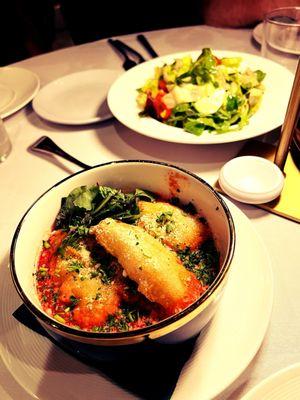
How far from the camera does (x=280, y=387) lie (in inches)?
25.5

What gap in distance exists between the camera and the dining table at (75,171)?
0.71 meters

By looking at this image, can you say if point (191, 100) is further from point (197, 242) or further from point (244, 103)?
point (197, 242)

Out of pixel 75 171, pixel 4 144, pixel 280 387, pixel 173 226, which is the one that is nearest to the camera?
pixel 280 387

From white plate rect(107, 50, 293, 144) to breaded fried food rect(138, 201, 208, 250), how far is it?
1.46ft

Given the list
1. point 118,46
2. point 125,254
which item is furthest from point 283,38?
point 125,254

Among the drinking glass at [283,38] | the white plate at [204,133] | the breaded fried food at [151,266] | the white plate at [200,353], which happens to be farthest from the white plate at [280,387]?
the drinking glass at [283,38]

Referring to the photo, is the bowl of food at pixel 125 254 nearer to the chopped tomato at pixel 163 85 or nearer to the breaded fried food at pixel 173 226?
the breaded fried food at pixel 173 226

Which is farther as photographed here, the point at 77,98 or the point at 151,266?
the point at 77,98

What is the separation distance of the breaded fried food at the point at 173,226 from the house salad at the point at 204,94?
1.73 ft

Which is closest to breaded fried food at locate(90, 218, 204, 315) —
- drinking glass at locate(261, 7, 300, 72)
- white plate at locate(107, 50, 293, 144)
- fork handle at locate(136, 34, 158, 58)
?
white plate at locate(107, 50, 293, 144)

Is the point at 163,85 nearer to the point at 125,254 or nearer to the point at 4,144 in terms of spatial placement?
the point at 4,144

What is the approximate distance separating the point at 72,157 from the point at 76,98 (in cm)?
51

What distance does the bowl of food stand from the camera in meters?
0.67

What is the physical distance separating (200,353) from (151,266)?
0.68 feet
